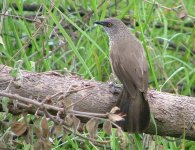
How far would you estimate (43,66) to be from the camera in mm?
4883

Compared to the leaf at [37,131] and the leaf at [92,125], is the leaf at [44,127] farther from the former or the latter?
the leaf at [92,125]

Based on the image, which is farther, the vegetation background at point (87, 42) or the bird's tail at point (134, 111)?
the vegetation background at point (87, 42)

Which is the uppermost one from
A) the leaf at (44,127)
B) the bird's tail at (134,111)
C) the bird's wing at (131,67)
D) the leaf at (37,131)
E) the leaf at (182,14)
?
the leaf at (182,14)

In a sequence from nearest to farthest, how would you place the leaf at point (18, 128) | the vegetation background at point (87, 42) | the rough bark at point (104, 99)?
1. the leaf at point (18, 128)
2. the rough bark at point (104, 99)
3. the vegetation background at point (87, 42)

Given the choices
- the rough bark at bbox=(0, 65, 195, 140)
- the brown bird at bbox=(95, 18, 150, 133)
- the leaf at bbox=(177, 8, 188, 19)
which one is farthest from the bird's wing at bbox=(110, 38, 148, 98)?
the leaf at bbox=(177, 8, 188, 19)

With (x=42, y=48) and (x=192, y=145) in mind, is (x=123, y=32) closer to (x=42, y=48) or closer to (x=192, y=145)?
(x=42, y=48)

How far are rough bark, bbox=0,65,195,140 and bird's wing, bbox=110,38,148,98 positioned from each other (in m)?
0.11

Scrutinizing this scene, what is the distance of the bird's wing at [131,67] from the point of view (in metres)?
4.06

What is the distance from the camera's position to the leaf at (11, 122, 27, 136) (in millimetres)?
2793

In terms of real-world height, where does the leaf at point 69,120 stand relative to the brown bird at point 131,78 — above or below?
above

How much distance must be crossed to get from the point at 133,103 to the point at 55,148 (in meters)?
0.62

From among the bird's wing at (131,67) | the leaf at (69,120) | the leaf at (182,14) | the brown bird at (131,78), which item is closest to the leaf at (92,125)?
the leaf at (69,120)

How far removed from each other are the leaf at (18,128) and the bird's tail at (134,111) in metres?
1.17

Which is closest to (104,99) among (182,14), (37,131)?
(37,131)
